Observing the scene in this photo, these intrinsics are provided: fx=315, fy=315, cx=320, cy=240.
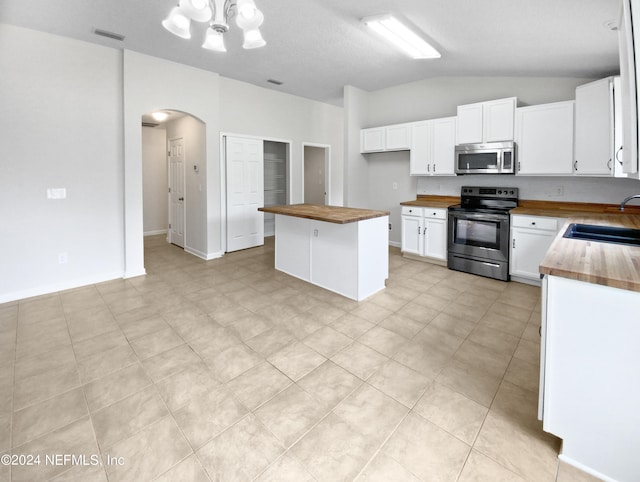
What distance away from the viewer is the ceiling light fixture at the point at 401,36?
3.09 metres

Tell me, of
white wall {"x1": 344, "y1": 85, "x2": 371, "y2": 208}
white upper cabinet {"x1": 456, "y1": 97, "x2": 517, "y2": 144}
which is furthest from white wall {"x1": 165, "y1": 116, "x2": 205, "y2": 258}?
white upper cabinet {"x1": 456, "y1": 97, "x2": 517, "y2": 144}

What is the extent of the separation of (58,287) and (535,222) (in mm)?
5762

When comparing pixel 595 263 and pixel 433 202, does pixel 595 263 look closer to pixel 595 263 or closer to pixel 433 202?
pixel 595 263

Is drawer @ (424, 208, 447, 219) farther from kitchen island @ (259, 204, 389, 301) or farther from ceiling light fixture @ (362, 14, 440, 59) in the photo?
ceiling light fixture @ (362, 14, 440, 59)

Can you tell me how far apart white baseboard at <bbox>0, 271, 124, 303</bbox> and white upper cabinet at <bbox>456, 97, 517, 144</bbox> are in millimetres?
5218

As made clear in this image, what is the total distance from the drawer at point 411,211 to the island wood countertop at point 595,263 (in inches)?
112

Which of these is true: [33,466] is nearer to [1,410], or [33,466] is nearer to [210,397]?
[1,410]

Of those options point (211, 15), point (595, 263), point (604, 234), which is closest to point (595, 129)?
point (604, 234)

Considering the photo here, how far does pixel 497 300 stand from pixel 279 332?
2.43 meters

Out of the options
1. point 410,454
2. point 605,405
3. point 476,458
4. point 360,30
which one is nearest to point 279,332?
point 410,454

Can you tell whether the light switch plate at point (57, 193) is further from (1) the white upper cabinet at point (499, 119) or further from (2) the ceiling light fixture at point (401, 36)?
(1) the white upper cabinet at point (499, 119)

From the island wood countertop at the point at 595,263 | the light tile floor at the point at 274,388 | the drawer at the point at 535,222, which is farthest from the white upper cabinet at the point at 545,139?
the island wood countertop at the point at 595,263

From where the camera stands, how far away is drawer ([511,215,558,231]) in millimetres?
3612

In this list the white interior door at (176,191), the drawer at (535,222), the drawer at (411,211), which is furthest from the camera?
the white interior door at (176,191)
